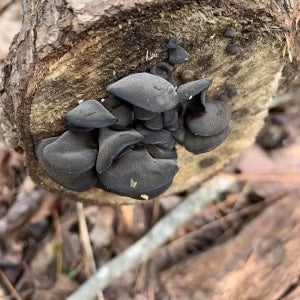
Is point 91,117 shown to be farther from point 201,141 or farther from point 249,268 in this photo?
point 249,268

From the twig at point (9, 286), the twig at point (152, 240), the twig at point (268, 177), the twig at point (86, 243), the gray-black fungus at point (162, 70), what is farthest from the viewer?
the twig at point (268, 177)

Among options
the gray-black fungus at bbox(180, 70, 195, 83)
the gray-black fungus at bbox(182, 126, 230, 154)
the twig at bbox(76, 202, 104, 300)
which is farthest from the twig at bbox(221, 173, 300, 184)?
the gray-black fungus at bbox(180, 70, 195, 83)

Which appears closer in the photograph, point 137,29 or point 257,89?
point 137,29

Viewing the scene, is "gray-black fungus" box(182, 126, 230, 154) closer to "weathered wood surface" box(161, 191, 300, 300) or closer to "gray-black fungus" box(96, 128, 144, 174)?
"gray-black fungus" box(96, 128, 144, 174)

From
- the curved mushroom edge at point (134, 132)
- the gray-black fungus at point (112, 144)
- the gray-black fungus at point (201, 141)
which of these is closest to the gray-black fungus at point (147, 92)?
the curved mushroom edge at point (134, 132)

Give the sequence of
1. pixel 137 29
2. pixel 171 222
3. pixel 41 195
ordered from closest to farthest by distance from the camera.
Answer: pixel 137 29 → pixel 171 222 → pixel 41 195

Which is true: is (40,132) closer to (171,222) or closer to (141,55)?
(141,55)

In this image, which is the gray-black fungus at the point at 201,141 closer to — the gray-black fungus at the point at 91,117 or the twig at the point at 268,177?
the gray-black fungus at the point at 91,117

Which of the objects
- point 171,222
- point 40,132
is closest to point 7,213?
point 171,222
